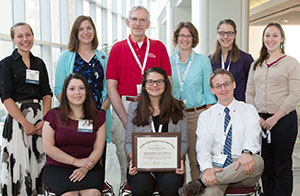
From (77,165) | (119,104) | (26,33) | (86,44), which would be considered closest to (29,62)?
(26,33)

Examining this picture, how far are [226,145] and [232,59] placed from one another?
114cm

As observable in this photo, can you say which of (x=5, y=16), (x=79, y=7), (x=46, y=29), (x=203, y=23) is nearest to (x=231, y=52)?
(x=203, y=23)

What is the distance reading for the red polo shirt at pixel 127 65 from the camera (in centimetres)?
306

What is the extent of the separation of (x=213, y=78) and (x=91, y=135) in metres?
1.13

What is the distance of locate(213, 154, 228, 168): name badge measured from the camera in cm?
251

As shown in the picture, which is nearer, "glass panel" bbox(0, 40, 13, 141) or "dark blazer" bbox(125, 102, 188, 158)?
"dark blazer" bbox(125, 102, 188, 158)

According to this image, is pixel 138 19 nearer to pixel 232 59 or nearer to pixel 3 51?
pixel 232 59

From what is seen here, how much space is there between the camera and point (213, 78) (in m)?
2.64

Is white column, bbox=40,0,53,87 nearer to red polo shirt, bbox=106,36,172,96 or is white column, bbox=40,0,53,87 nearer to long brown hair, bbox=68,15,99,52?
long brown hair, bbox=68,15,99,52

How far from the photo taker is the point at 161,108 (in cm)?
275

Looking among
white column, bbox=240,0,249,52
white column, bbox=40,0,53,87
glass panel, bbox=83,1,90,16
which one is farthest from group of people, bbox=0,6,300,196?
glass panel, bbox=83,1,90,16

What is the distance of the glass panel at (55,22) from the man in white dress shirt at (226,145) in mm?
5474

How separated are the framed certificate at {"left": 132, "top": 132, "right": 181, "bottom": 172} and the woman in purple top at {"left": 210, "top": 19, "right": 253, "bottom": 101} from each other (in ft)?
3.84

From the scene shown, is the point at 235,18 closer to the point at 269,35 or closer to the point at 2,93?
the point at 269,35
